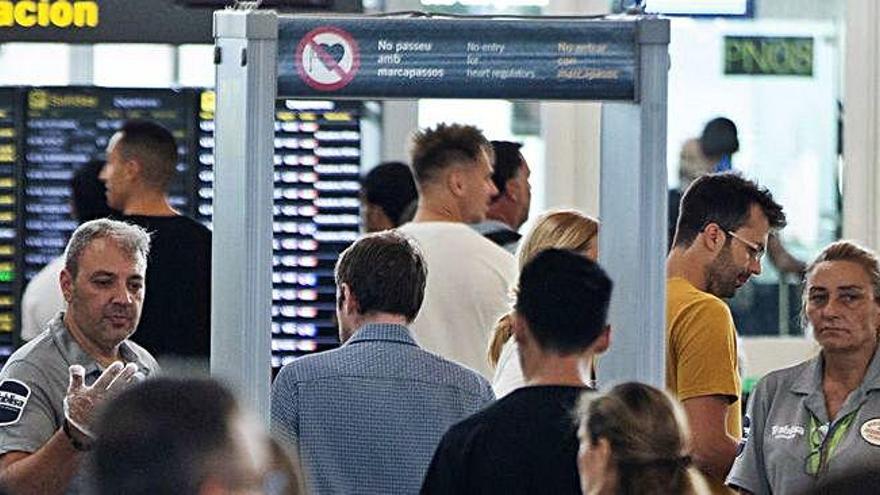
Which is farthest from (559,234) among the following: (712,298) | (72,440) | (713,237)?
(72,440)

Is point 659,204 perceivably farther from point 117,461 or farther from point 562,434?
point 117,461

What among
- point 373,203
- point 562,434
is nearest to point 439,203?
point 373,203

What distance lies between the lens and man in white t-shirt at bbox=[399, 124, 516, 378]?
5191mm

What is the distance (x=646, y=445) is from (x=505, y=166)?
3501 mm

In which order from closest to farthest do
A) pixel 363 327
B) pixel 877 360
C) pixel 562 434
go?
pixel 562 434
pixel 363 327
pixel 877 360

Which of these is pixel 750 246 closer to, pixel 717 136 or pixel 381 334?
pixel 381 334

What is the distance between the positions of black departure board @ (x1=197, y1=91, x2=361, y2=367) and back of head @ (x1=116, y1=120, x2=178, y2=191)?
1055 millimetres

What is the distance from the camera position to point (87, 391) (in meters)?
3.85

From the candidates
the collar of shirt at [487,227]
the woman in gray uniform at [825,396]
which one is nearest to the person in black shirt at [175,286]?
the collar of shirt at [487,227]

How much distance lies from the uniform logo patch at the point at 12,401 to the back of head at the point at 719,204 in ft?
5.53

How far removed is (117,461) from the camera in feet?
5.14

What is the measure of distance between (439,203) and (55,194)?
1.80m

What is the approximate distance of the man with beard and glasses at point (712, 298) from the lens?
4539 mm

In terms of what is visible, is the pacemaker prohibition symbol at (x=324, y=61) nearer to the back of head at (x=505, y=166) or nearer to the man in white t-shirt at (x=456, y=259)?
the man in white t-shirt at (x=456, y=259)
